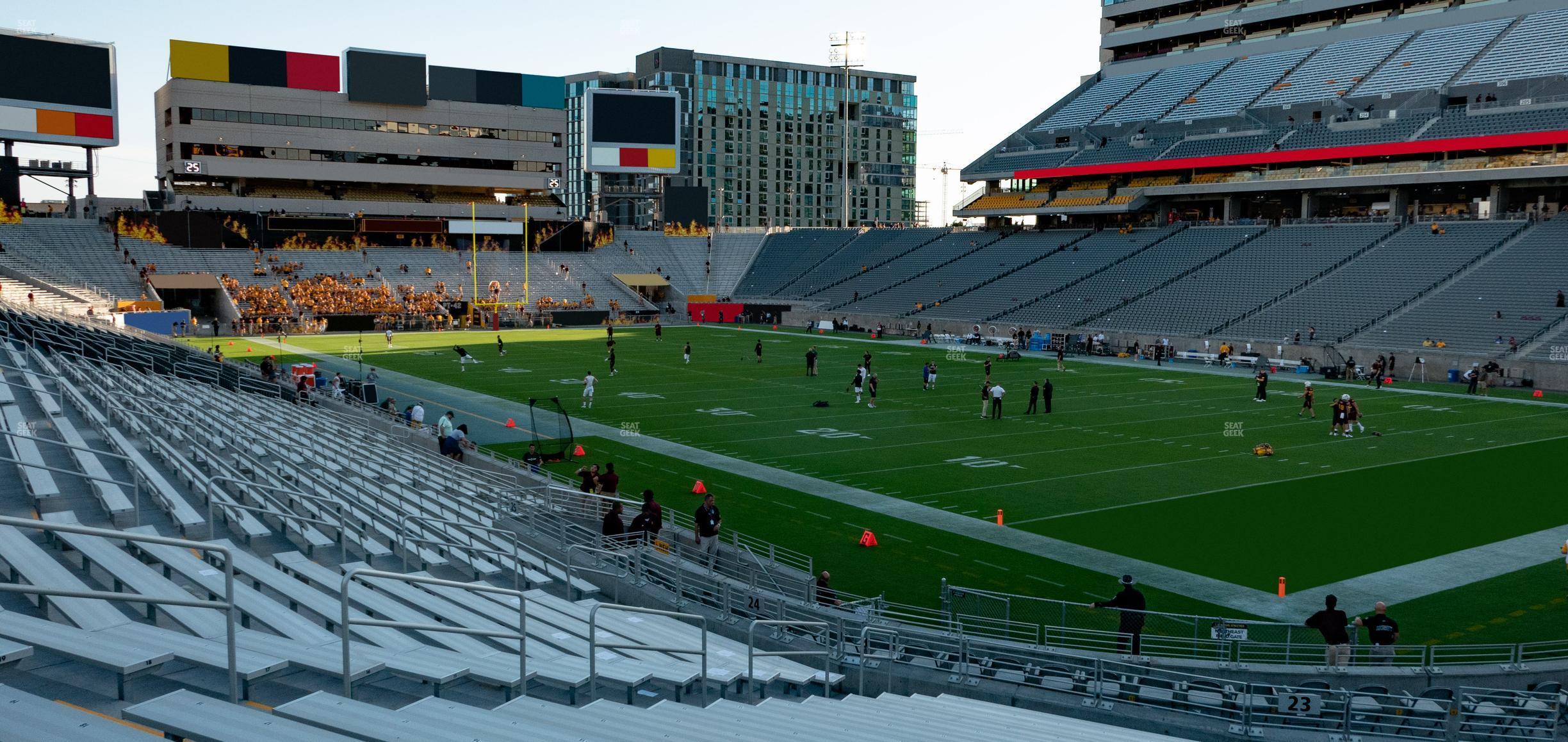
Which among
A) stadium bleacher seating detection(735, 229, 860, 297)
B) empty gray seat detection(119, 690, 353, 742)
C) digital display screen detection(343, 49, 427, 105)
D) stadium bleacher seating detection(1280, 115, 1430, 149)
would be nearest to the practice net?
empty gray seat detection(119, 690, 353, 742)

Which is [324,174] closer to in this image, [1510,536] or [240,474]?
[240,474]

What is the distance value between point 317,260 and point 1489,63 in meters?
65.4

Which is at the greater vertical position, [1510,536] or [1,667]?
[1,667]

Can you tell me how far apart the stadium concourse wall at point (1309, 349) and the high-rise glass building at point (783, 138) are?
302ft

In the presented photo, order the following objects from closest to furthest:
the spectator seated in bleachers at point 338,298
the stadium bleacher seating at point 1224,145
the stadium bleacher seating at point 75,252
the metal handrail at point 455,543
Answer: the metal handrail at point 455,543
the stadium bleacher seating at point 75,252
the stadium bleacher seating at point 1224,145
the spectator seated in bleachers at point 338,298

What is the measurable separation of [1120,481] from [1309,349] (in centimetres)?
2643

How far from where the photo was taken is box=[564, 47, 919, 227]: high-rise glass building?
15162 centimetres

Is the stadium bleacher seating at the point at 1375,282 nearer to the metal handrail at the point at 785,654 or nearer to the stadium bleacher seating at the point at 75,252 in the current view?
the metal handrail at the point at 785,654

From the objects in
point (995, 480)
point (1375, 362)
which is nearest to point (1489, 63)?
point (1375, 362)

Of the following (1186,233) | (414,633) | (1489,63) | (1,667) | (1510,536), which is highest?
(1489,63)

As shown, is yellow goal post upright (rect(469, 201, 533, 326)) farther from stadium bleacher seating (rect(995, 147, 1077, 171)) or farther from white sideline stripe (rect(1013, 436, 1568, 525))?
white sideline stripe (rect(1013, 436, 1568, 525))

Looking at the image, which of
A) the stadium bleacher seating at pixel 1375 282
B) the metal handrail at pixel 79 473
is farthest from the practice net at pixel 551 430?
the stadium bleacher seating at pixel 1375 282

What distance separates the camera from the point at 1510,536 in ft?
58.6

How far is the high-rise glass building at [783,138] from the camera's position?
497 ft
